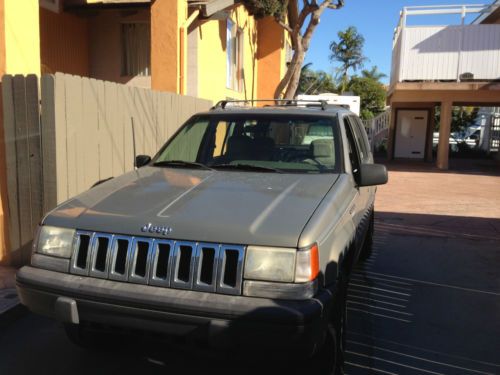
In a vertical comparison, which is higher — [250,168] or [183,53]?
[183,53]

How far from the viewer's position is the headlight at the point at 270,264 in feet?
8.77

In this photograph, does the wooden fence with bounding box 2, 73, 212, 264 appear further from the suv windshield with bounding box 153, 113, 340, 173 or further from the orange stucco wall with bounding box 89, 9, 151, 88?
the orange stucco wall with bounding box 89, 9, 151, 88

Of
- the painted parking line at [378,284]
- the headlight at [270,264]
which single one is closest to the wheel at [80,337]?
the headlight at [270,264]

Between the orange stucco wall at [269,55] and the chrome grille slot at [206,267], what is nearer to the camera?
the chrome grille slot at [206,267]

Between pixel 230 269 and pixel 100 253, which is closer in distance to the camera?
pixel 230 269

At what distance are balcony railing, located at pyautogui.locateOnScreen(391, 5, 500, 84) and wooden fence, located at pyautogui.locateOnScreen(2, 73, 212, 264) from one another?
12.7m

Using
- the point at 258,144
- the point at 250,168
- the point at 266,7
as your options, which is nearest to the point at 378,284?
the point at 258,144

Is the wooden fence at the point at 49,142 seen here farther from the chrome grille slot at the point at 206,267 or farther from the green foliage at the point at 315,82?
the green foliage at the point at 315,82

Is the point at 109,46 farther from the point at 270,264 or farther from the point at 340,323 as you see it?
the point at 270,264

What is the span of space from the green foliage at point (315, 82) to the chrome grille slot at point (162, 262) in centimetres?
3242

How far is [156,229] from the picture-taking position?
9.39 feet

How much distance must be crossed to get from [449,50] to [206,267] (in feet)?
50.5

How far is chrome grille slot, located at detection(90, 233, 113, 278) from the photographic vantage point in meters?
2.92

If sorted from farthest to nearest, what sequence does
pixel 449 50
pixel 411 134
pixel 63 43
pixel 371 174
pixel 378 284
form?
pixel 411 134 < pixel 449 50 < pixel 63 43 < pixel 378 284 < pixel 371 174
